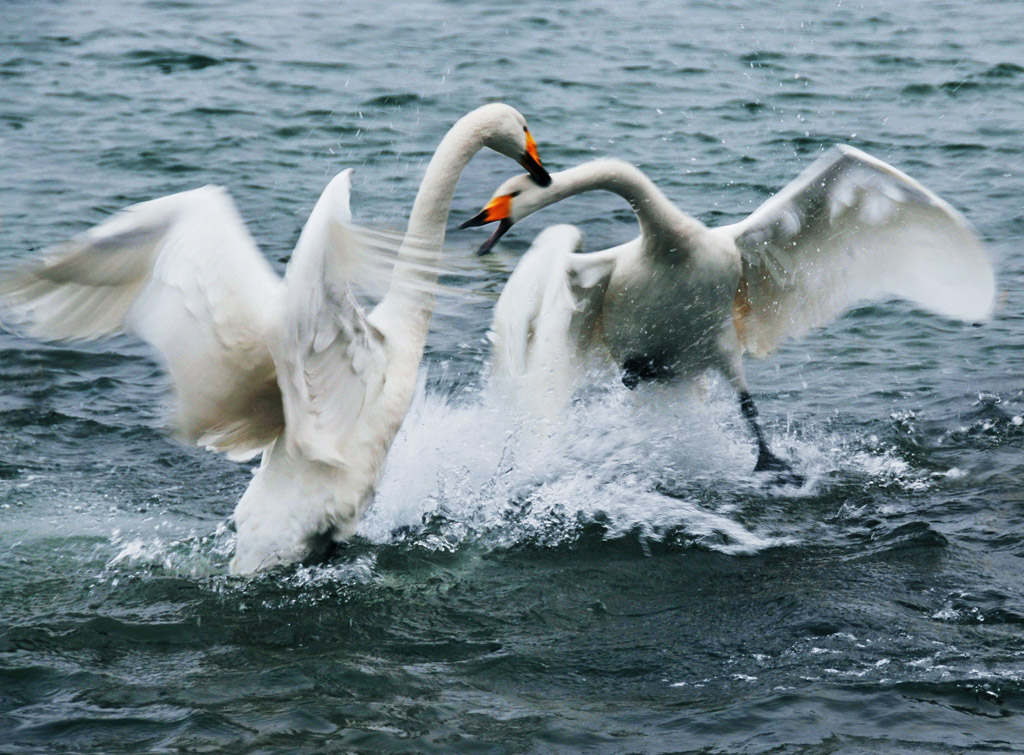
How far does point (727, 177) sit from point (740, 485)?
436 centimetres

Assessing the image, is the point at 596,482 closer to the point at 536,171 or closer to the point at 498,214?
the point at 498,214

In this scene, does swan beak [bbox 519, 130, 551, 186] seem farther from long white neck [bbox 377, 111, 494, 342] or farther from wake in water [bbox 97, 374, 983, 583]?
wake in water [bbox 97, 374, 983, 583]

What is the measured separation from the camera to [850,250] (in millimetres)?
6617

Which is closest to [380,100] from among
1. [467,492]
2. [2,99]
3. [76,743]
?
[2,99]

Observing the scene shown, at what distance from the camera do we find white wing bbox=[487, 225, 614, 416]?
584 cm

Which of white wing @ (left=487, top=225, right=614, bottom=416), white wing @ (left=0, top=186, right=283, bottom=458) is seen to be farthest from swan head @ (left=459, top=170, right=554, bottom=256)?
white wing @ (left=0, top=186, right=283, bottom=458)

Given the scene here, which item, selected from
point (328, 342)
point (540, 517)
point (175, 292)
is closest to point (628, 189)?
point (540, 517)

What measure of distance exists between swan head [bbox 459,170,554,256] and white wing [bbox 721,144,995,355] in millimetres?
1143

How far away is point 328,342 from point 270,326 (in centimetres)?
30

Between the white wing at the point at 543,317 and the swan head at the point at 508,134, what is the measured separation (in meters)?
0.34

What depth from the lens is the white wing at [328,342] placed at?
411 centimetres

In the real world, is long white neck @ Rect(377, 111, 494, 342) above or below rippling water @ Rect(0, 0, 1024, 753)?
above

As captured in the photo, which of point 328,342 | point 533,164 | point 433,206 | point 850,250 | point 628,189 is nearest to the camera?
point 328,342

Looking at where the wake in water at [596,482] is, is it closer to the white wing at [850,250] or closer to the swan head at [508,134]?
the white wing at [850,250]
